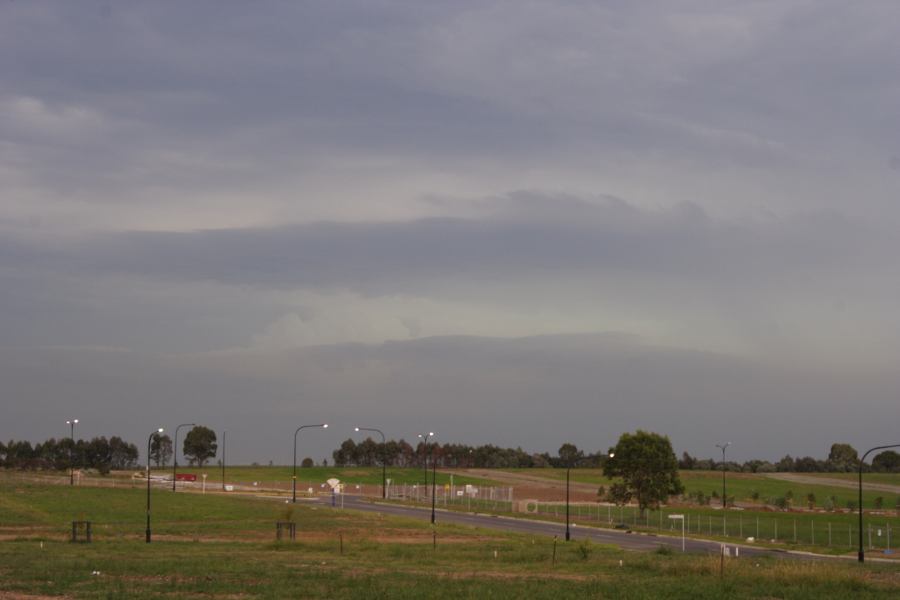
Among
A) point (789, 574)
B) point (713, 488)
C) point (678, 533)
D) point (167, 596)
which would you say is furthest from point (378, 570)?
point (713, 488)

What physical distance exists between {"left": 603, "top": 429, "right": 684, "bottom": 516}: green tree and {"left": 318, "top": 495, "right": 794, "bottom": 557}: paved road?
36.8ft

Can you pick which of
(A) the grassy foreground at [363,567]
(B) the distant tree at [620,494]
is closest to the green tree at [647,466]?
(B) the distant tree at [620,494]

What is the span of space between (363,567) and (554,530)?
4573 cm

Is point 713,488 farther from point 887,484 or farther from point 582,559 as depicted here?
point 582,559

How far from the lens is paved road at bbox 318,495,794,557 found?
7559 centimetres

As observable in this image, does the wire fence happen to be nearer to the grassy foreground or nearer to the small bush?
the grassy foreground

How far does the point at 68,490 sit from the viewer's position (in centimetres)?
11612

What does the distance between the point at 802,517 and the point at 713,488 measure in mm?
74503

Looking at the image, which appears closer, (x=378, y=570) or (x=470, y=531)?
(x=378, y=570)

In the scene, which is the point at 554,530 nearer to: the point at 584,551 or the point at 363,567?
the point at 584,551

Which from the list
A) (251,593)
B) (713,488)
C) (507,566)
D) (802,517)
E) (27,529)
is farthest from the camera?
(713,488)

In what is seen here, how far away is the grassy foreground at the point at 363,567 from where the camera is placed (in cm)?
3631

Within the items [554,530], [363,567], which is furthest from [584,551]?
[554,530]

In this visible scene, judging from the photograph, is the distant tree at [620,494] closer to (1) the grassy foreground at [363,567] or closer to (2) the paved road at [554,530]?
(2) the paved road at [554,530]
